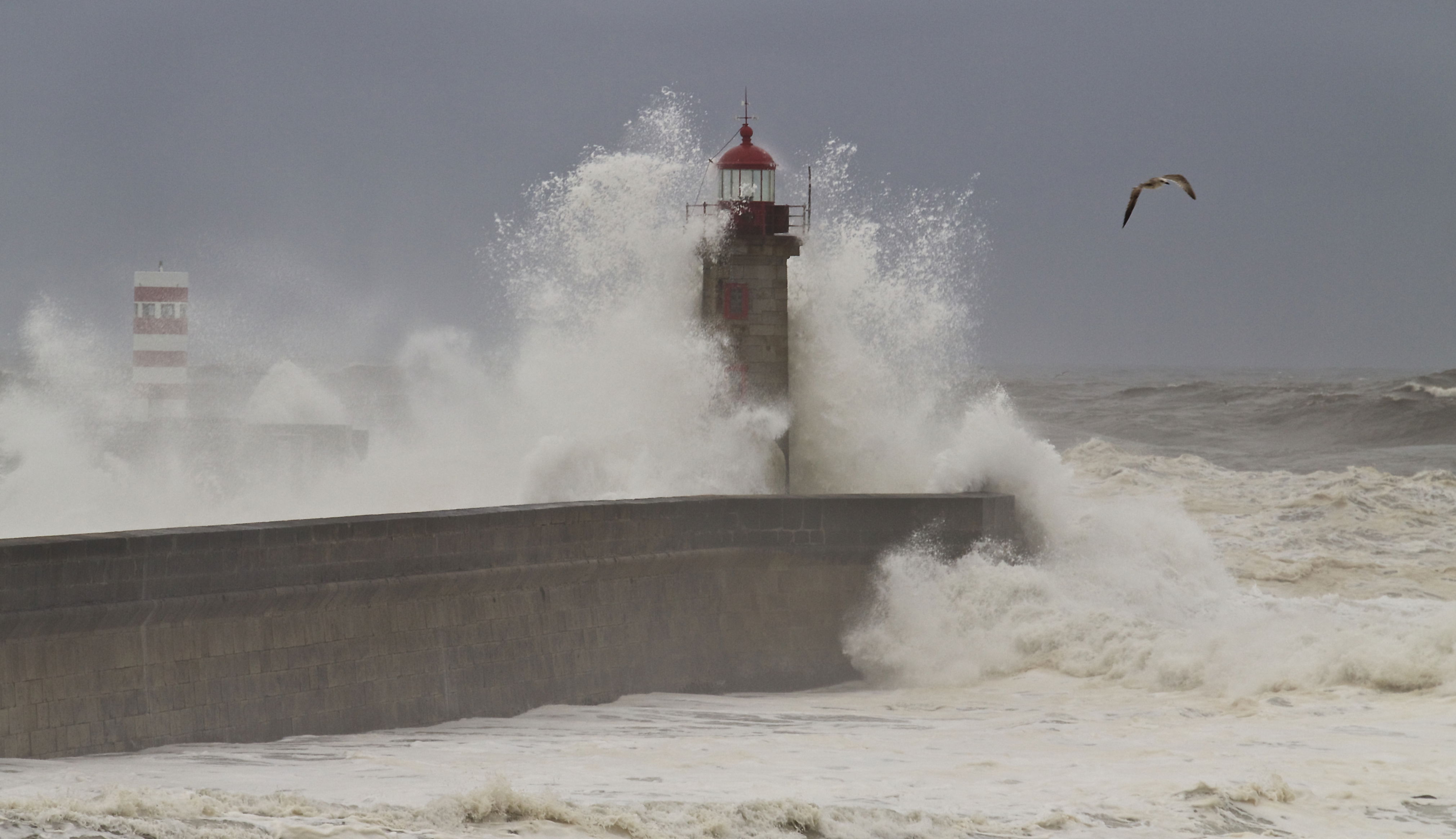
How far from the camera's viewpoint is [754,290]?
14180 mm

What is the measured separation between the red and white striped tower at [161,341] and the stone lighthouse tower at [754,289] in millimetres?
6025

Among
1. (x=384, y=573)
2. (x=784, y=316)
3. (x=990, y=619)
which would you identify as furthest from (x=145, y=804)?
(x=784, y=316)

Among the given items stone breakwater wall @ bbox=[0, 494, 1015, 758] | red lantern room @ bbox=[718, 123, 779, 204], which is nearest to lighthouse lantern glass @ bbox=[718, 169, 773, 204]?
red lantern room @ bbox=[718, 123, 779, 204]

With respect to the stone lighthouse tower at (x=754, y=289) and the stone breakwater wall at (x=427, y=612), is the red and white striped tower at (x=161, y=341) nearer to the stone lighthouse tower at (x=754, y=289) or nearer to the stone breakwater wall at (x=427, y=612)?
the stone lighthouse tower at (x=754, y=289)

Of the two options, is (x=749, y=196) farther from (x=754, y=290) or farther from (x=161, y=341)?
(x=161, y=341)

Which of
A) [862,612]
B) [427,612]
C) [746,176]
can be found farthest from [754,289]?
[427,612]

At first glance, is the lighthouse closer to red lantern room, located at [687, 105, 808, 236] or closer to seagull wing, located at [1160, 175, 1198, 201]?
red lantern room, located at [687, 105, 808, 236]

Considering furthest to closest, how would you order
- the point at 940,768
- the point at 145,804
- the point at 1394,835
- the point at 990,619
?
the point at 990,619
the point at 940,768
the point at 1394,835
the point at 145,804

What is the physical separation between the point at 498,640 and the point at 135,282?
29.6 ft

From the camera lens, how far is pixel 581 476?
44.6 feet

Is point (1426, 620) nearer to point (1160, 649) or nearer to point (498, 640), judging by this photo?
point (1160, 649)

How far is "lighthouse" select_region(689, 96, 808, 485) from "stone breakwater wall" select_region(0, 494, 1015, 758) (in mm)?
2532

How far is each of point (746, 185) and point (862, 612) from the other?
436cm

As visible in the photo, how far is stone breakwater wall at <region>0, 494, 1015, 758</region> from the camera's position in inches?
293
